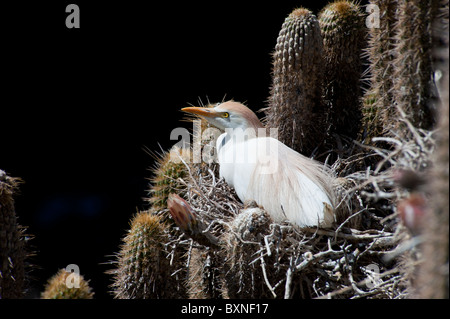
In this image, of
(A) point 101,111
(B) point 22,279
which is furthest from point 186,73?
(B) point 22,279

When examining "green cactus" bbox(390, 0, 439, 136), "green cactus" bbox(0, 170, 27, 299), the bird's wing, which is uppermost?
"green cactus" bbox(390, 0, 439, 136)

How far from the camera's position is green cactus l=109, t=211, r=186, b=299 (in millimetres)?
1598

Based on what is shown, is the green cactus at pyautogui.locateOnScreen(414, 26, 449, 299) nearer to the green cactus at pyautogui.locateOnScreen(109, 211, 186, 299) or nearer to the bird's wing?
the bird's wing

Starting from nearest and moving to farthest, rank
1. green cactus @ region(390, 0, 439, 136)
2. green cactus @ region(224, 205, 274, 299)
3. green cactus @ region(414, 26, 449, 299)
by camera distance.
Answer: green cactus @ region(414, 26, 449, 299)
green cactus @ region(390, 0, 439, 136)
green cactus @ region(224, 205, 274, 299)

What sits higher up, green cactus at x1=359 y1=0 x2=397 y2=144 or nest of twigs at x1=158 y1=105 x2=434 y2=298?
green cactus at x1=359 y1=0 x2=397 y2=144

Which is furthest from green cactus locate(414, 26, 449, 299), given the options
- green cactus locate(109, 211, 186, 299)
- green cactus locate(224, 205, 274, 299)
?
green cactus locate(109, 211, 186, 299)

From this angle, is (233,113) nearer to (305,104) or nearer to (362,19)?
(305,104)

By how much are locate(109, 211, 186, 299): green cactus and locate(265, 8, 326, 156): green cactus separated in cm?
55

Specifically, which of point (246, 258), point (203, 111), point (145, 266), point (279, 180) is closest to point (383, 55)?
point (279, 180)

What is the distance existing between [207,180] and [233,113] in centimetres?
26

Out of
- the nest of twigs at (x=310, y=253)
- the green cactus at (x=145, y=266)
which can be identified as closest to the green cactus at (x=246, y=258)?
the nest of twigs at (x=310, y=253)

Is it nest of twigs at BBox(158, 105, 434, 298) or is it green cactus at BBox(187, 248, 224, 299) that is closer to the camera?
nest of twigs at BBox(158, 105, 434, 298)

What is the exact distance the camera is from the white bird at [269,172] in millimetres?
1595

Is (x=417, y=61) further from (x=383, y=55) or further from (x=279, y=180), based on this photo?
(x=279, y=180)
